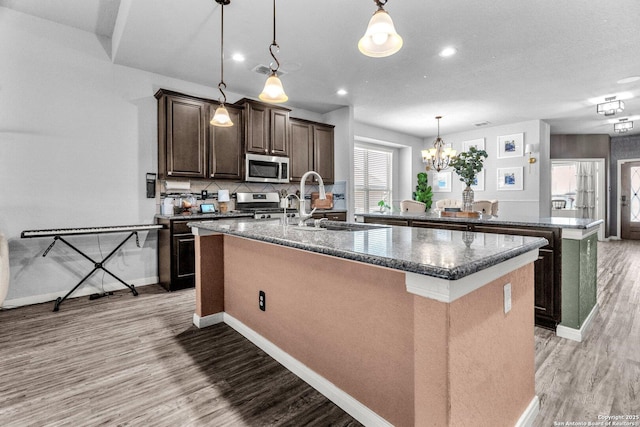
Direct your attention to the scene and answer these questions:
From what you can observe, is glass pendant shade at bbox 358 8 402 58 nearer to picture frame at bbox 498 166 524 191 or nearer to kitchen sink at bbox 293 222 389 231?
kitchen sink at bbox 293 222 389 231

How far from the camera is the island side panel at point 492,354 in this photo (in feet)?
3.49

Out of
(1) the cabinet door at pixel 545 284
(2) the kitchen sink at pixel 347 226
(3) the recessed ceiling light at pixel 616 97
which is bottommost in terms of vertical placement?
(1) the cabinet door at pixel 545 284

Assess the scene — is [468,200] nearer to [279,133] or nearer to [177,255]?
[279,133]

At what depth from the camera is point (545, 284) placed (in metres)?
2.64

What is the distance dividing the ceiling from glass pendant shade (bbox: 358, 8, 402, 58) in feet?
3.89

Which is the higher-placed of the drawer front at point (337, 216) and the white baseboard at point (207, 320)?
the drawer front at point (337, 216)

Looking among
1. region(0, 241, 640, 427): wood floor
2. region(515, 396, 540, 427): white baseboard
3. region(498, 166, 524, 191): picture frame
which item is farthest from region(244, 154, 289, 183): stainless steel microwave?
region(498, 166, 524, 191): picture frame

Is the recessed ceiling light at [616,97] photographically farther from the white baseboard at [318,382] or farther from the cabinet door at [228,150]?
the white baseboard at [318,382]

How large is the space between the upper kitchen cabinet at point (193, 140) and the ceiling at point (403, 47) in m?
0.43

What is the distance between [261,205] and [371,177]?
3.65m

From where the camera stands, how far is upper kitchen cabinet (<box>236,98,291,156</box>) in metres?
4.52

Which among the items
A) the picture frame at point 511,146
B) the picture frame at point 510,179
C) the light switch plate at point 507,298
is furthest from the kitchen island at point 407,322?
the picture frame at point 511,146

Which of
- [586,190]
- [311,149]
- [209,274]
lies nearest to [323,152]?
[311,149]

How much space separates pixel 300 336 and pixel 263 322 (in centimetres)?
45
